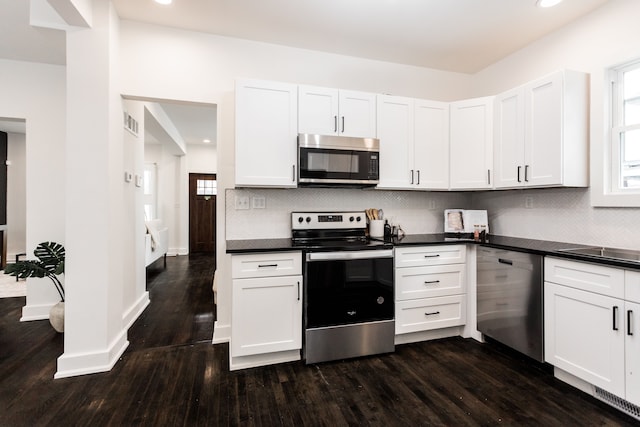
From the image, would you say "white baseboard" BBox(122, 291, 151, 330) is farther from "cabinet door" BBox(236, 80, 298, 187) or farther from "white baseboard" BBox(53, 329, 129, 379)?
"cabinet door" BBox(236, 80, 298, 187)

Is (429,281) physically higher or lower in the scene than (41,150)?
lower

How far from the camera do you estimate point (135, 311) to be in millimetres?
3240

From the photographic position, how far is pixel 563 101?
2324 millimetres

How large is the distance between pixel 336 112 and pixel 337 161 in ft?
1.44

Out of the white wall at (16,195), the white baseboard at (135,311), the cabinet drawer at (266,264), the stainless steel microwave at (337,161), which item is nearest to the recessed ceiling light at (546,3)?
the stainless steel microwave at (337,161)

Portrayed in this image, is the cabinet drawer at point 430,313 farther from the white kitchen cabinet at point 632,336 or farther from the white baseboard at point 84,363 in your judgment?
the white baseboard at point 84,363

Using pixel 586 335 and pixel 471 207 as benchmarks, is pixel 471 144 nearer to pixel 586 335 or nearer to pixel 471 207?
pixel 471 207

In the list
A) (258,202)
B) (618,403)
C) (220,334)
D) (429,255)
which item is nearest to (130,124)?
(258,202)

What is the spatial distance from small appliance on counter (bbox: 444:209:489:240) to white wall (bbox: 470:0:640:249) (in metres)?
0.24

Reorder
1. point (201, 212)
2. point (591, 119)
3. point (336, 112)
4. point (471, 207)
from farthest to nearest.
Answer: point (201, 212)
point (471, 207)
point (336, 112)
point (591, 119)

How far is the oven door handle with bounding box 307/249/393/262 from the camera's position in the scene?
2350 millimetres

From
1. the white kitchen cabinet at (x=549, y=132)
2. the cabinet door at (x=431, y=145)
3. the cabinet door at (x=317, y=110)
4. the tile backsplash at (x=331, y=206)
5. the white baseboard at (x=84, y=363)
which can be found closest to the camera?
the white baseboard at (x=84, y=363)

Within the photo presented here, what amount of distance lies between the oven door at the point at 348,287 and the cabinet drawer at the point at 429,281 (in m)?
0.14

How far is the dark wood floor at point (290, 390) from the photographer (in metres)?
A: 1.76
